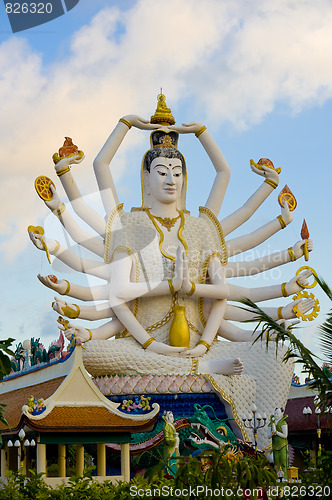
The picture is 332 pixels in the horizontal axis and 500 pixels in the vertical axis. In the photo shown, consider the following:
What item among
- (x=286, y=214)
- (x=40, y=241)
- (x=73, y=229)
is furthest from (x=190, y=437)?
(x=286, y=214)

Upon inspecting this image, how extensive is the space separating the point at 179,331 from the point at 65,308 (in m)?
2.35

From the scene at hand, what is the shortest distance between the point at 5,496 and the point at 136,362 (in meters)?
6.07

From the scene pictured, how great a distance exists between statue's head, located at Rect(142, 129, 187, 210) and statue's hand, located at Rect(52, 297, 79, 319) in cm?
301

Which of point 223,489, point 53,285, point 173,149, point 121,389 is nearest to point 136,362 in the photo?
point 121,389

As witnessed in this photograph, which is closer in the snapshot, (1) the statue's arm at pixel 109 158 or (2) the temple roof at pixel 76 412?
(2) the temple roof at pixel 76 412

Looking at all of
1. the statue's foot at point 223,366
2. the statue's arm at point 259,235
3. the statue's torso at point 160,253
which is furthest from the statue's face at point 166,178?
the statue's foot at point 223,366

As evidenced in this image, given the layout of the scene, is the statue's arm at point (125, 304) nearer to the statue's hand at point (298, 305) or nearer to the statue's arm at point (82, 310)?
the statue's arm at point (82, 310)

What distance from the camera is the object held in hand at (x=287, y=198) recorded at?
18266mm

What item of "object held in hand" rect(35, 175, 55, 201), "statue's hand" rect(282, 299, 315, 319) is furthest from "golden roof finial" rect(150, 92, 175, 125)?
"statue's hand" rect(282, 299, 315, 319)

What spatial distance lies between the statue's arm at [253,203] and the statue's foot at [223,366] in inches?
132

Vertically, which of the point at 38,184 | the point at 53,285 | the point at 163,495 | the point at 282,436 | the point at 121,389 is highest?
the point at 38,184

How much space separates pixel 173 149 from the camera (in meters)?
18.0

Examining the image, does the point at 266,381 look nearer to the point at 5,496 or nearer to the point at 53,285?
the point at 53,285

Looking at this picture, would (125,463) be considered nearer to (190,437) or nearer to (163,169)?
(190,437)
